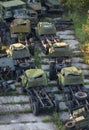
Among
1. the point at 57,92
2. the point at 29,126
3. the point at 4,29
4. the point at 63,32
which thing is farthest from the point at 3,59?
the point at 63,32

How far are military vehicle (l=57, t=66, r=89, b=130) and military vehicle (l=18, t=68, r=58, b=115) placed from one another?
3.15 feet

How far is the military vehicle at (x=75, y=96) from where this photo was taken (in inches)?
796

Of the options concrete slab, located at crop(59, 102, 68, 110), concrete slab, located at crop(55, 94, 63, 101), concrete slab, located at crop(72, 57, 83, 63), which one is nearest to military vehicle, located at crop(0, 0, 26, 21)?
concrete slab, located at crop(72, 57, 83, 63)

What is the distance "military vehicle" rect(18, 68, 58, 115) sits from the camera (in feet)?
71.6

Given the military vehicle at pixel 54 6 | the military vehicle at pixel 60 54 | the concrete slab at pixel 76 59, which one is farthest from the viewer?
the military vehicle at pixel 54 6

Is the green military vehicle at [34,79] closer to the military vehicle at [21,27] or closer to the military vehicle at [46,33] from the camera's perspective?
the military vehicle at [46,33]

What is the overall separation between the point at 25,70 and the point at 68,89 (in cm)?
344

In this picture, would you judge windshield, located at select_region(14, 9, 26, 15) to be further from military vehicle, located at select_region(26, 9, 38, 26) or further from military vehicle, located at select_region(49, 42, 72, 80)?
military vehicle, located at select_region(49, 42, 72, 80)

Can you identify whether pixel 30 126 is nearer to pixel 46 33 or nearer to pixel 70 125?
pixel 70 125

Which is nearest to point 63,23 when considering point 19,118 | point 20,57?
point 20,57

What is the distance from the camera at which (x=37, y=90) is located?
23.0 metres

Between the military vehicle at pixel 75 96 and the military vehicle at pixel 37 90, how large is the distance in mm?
959

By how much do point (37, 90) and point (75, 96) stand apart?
2.19 m

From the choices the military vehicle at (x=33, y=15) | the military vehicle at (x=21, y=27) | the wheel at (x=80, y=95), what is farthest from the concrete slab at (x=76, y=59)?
the wheel at (x=80, y=95)
